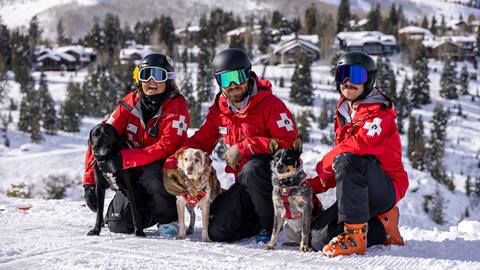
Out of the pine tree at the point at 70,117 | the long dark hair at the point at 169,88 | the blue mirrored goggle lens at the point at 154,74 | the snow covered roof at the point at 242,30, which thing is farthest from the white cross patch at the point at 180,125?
the snow covered roof at the point at 242,30

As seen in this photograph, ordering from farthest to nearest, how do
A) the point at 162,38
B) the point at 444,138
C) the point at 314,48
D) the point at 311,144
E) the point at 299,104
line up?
the point at 162,38 < the point at 314,48 < the point at 299,104 < the point at 444,138 < the point at 311,144

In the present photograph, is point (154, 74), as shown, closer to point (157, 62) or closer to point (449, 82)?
point (157, 62)

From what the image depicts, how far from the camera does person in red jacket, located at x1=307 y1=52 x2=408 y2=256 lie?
4.10 metres

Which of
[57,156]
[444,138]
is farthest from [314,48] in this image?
[57,156]

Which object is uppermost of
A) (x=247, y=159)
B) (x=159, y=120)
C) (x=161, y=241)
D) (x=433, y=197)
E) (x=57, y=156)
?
(x=159, y=120)

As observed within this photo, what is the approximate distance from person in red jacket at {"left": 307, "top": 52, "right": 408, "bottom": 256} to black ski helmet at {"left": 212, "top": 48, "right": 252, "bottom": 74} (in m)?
0.87

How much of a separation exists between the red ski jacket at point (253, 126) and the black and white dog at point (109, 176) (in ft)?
1.37

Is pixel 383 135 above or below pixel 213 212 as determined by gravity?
above

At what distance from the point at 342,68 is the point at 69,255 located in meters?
2.58

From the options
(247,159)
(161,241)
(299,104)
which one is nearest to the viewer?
(161,241)

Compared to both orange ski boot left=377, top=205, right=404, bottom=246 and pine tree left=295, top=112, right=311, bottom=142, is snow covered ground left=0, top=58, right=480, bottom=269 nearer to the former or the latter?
orange ski boot left=377, top=205, right=404, bottom=246

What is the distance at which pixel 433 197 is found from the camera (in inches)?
1422

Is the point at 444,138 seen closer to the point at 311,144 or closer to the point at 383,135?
the point at 311,144

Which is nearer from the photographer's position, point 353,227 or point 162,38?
point 353,227
